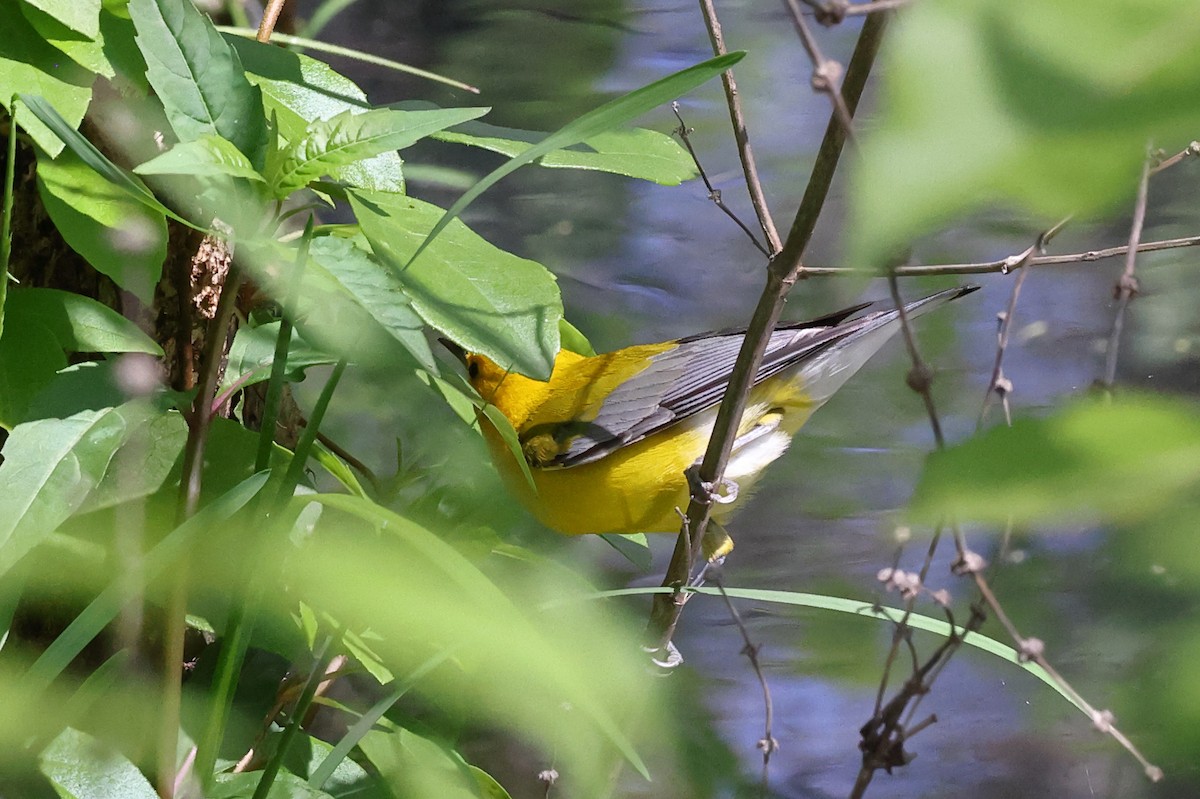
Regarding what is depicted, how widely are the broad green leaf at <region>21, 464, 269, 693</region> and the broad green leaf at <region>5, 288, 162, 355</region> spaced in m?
0.17

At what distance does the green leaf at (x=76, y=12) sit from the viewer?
58 centimetres

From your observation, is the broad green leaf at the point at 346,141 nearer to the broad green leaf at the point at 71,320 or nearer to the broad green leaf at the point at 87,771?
the broad green leaf at the point at 71,320

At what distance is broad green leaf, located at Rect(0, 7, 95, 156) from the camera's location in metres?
0.59

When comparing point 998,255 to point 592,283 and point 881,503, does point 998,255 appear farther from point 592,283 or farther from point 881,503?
point 592,283

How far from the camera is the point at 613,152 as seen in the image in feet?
2.48

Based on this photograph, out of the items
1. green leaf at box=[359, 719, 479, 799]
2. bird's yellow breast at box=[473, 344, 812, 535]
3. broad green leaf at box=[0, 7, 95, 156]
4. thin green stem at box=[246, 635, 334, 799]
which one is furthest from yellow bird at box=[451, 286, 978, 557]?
broad green leaf at box=[0, 7, 95, 156]

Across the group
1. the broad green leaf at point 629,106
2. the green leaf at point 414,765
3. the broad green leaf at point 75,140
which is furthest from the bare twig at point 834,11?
the green leaf at point 414,765

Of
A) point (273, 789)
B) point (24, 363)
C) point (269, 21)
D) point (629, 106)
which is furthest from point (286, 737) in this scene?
point (269, 21)

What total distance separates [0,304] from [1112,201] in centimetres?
63

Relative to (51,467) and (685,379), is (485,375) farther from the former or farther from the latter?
(51,467)

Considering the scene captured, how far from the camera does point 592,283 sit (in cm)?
180

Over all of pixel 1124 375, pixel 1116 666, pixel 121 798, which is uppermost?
pixel 121 798

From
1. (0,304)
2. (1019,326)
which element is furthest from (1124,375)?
(0,304)

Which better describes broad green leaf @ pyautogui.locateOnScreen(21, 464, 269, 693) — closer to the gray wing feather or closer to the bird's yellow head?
the gray wing feather
